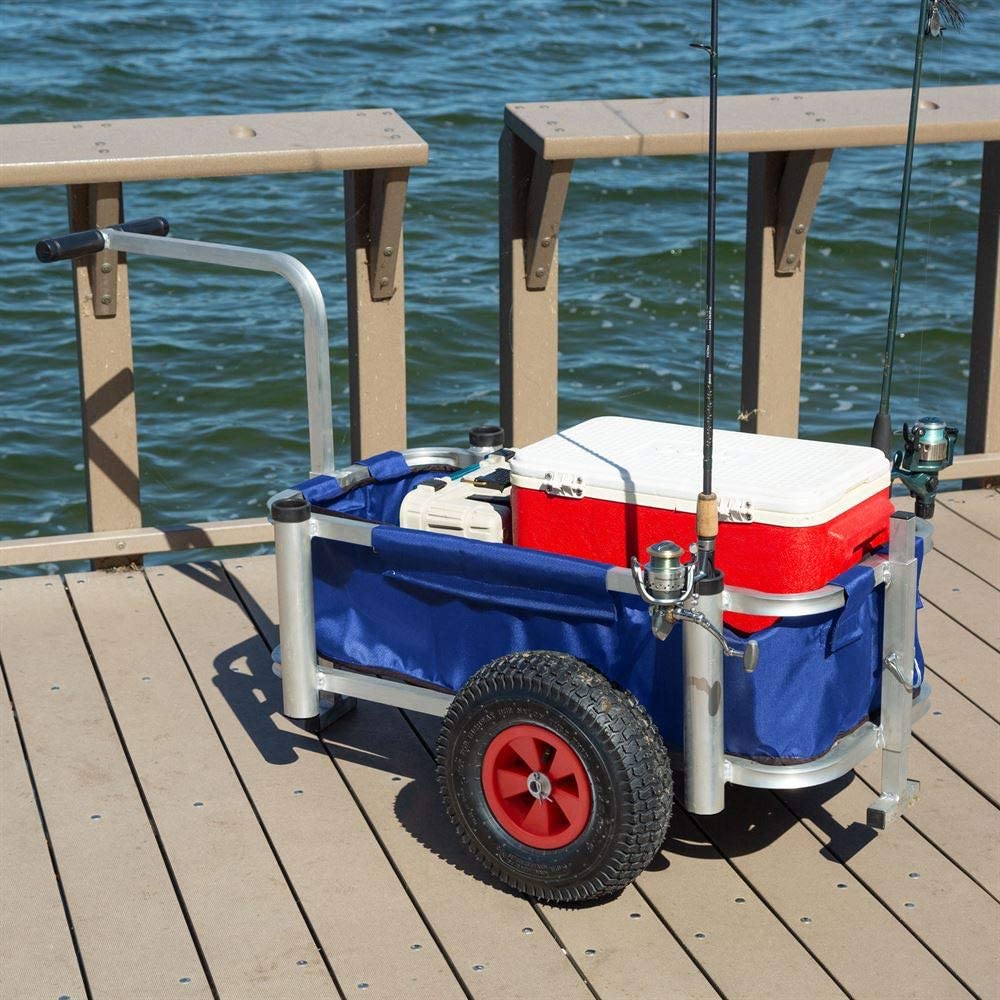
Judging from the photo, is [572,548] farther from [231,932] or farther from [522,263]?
[522,263]

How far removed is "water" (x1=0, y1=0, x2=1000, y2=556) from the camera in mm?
7641

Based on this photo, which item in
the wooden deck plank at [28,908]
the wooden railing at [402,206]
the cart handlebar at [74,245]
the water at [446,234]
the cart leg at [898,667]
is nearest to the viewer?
the wooden deck plank at [28,908]

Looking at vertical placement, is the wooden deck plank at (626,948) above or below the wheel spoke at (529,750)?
below

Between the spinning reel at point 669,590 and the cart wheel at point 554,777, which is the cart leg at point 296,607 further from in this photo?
the spinning reel at point 669,590

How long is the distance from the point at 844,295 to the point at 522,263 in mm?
5704

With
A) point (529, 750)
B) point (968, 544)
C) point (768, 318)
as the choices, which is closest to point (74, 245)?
point (529, 750)

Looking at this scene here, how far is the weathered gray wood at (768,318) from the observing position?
3.73m

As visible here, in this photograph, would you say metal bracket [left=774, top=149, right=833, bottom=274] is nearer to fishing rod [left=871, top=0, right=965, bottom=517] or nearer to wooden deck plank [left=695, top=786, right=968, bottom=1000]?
fishing rod [left=871, top=0, right=965, bottom=517]

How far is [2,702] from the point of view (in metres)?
3.17

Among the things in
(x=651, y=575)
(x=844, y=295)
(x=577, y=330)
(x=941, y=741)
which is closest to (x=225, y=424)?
(x=577, y=330)

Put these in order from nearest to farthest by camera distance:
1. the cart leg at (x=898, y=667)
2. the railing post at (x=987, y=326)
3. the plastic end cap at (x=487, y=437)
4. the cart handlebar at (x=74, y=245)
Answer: the cart leg at (x=898, y=667)
the cart handlebar at (x=74, y=245)
the plastic end cap at (x=487, y=437)
the railing post at (x=987, y=326)

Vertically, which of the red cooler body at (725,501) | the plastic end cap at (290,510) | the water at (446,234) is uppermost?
the red cooler body at (725,501)

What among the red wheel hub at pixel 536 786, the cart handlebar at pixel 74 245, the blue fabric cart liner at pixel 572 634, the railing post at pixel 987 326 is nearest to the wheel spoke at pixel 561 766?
the red wheel hub at pixel 536 786

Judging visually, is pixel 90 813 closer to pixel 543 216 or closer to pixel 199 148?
pixel 199 148
